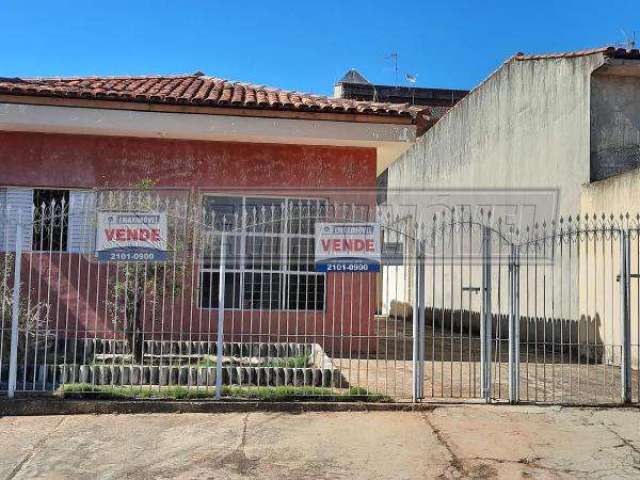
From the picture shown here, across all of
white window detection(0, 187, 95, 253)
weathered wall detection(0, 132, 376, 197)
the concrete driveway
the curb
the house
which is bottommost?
the concrete driveway

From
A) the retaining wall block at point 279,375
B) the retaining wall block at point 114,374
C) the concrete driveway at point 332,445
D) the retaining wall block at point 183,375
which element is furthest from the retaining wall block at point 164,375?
the retaining wall block at point 279,375

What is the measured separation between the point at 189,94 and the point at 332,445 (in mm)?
6216

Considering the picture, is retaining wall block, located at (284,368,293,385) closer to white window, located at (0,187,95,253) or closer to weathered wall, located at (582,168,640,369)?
white window, located at (0,187,95,253)

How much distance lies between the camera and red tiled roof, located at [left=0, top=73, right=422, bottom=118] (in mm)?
8656

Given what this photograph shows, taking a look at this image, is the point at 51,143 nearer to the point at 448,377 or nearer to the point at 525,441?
the point at 448,377

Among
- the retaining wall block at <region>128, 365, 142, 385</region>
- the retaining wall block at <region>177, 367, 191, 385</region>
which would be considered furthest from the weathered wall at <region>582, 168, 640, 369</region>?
the retaining wall block at <region>128, 365, 142, 385</region>

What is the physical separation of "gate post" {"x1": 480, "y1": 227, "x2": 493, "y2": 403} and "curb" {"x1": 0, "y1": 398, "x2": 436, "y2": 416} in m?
0.65

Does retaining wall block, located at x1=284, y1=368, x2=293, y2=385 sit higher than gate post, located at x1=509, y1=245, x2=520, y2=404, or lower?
lower

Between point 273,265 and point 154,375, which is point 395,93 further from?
point 154,375

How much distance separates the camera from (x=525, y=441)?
5191 millimetres

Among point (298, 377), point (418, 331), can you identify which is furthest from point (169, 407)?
point (418, 331)

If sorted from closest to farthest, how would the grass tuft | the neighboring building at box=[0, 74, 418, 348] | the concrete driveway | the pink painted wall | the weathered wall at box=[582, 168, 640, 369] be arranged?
the concrete driveway
the grass tuft
the weathered wall at box=[582, 168, 640, 369]
the neighboring building at box=[0, 74, 418, 348]
the pink painted wall

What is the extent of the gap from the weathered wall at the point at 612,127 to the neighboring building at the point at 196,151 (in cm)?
323

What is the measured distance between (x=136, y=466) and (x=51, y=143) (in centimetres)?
643
